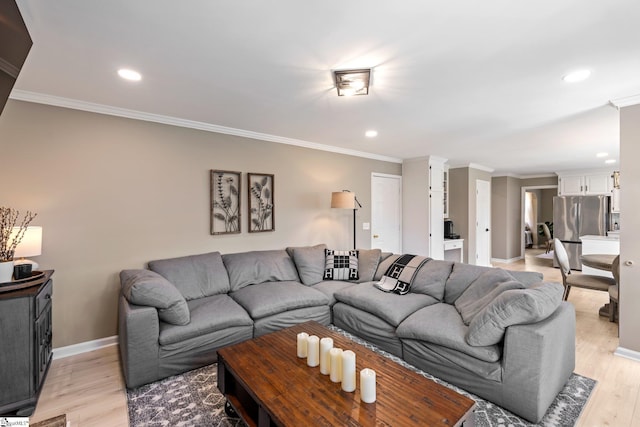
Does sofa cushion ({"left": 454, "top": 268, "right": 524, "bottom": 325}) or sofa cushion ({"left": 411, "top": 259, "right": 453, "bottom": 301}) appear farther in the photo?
sofa cushion ({"left": 411, "top": 259, "right": 453, "bottom": 301})

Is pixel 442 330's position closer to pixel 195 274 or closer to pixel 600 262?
pixel 195 274

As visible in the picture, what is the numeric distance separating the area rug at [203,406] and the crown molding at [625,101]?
95.0 inches

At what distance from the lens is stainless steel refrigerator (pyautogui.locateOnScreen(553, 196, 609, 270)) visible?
6.23 meters

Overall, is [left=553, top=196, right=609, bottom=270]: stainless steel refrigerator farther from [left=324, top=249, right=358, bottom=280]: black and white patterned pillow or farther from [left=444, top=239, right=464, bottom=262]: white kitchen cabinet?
[left=324, top=249, right=358, bottom=280]: black and white patterned pillow

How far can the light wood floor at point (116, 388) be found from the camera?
6.14ft

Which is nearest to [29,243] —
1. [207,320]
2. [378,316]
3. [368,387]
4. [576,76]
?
[207,320]

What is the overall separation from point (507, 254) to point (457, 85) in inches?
262

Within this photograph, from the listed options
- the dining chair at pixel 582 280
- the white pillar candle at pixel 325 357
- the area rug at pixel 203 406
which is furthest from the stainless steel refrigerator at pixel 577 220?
the white pillar candle at pixel 325 357

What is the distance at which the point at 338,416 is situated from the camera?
1.33m

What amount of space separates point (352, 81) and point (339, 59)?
26cm

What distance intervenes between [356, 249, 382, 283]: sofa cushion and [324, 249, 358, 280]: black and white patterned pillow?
0.20 ft

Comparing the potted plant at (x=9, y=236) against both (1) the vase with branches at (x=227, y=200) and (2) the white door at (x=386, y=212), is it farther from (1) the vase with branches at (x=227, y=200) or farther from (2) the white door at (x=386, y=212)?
(2) the white door at (x=386, y=212)

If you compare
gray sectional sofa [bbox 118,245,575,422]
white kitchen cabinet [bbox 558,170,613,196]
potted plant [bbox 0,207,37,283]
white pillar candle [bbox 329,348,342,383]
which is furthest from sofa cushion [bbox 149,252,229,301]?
white kitchen cabinet [bbox 558,170,613,196]

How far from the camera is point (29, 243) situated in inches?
87.0
